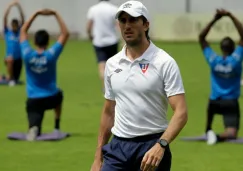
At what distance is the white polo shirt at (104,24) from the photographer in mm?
18453

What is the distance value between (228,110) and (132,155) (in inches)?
228

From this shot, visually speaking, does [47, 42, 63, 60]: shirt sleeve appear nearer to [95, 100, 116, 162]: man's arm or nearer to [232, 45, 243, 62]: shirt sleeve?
[232, 45, 243, 62]: shirt sleeve

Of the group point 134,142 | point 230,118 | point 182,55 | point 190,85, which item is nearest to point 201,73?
point 190,85

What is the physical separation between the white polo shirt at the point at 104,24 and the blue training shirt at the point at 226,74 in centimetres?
642

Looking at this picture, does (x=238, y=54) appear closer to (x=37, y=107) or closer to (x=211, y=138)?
(x=211, y=138)

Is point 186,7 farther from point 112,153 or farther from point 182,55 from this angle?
point 112,153

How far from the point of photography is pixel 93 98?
1748 cm

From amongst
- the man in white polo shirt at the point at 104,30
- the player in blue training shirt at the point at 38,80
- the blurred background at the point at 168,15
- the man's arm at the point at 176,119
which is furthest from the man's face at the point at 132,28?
the blurred background at the point at 168,15

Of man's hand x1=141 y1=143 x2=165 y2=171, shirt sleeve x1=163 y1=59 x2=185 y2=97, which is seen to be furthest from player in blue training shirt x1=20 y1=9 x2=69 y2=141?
man's hand x1=141 y1=143 x2=165 y2=171

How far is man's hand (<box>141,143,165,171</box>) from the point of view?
20.1 ft

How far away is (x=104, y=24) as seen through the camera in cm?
1855

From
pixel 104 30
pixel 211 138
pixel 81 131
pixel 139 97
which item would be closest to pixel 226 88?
pixel 211 138

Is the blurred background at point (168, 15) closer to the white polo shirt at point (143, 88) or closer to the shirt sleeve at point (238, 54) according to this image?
the shirt sleeve at point (238, 54)

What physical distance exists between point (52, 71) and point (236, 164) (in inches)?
131
